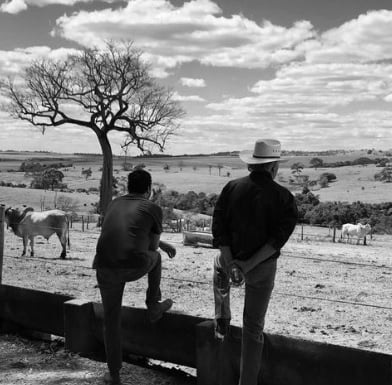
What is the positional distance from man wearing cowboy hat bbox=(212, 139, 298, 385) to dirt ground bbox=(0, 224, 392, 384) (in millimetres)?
477

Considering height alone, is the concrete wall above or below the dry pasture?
above

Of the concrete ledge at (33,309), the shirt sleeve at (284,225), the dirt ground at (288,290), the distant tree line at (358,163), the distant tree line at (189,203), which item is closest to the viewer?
the shirt sleeve at (284,225)

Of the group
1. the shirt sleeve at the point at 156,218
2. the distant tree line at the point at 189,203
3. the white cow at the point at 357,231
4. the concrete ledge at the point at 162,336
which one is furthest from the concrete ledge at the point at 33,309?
the distant tree line at the point at 189,203

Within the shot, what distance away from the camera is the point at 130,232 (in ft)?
14.6

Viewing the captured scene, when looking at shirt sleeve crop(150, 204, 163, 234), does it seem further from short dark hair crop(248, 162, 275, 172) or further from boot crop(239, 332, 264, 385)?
boot crop(239, 332, 264, 385)

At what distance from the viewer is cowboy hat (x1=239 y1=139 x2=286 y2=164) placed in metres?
→ 3.95

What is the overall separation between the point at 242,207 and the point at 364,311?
17.6ft

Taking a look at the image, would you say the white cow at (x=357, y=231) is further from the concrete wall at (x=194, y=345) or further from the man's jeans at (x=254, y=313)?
the man's jeans at (x=254, y=313)

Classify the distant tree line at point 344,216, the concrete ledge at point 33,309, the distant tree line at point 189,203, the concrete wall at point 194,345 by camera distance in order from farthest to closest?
the distant tree line at point 189,203, the distant tree line at point 344,216, the concrete ledge at point 33,309, the concrete wall at point 194,345

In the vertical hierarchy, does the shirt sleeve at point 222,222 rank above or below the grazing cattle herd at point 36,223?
A: above

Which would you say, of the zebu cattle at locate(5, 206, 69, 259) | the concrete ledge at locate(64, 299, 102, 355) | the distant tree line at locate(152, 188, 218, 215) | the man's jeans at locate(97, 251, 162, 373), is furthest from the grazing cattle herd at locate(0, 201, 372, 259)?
the distant tree line at locate(152, 188, 218, 215)

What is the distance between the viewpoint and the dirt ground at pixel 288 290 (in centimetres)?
712

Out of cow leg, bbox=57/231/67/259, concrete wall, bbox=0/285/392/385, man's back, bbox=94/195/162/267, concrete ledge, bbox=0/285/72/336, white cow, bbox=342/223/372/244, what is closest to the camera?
concrete wall, bbox=0/285/392/385

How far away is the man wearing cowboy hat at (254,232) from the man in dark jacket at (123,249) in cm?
70
